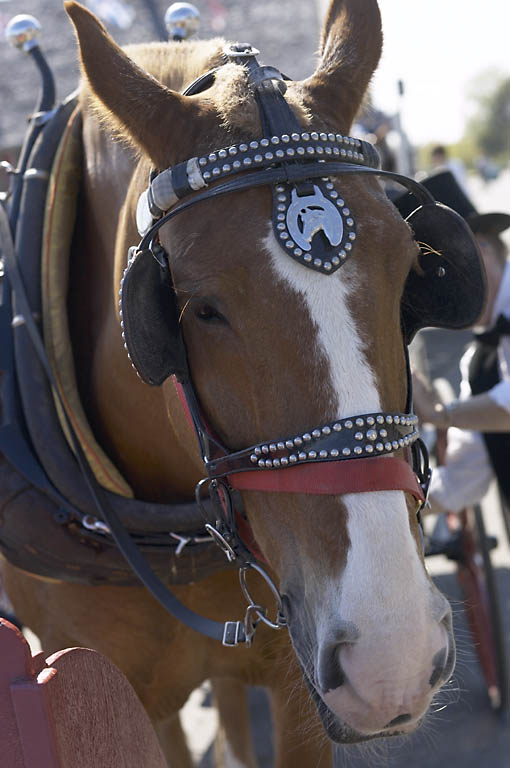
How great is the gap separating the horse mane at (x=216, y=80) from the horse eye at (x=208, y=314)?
1.12ft

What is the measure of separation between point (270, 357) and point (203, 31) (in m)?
10.5

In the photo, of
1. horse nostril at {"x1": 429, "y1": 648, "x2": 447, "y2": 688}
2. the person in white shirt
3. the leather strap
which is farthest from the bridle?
the person in white shirt

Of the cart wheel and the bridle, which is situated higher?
the bridle

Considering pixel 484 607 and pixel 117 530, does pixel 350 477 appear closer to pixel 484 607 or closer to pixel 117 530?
pixel 117 530

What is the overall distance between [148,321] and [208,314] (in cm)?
12

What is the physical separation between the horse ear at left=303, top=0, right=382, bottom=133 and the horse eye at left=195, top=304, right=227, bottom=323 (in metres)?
0.46

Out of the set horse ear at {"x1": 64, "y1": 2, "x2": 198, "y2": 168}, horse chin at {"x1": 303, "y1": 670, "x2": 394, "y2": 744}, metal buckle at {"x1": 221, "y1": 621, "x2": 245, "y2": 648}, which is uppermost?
horse ear at {"x1": 64, "y1": 2, "x2": 198, "y2": 168}

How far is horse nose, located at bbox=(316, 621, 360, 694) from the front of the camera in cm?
122

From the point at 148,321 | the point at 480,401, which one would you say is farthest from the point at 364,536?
the point at 480,401

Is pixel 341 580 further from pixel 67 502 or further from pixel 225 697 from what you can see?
pixel 225 697

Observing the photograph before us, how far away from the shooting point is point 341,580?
49.4 inches

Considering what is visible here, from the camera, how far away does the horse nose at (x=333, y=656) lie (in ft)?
4.00

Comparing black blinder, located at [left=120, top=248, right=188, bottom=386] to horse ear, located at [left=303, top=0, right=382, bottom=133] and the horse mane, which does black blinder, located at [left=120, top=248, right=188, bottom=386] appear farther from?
horse ear, located at [left=303, top=0, right=382, bottom=133]

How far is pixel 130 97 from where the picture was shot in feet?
5.00
